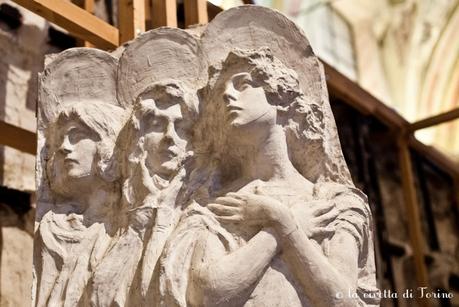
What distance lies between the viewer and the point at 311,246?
162 cm

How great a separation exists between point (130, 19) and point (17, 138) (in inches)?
33.8

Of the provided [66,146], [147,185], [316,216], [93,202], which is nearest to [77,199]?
[93,202]

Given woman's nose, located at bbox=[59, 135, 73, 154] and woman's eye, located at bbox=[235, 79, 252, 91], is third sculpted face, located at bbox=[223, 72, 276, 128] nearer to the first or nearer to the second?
woman's eye, located at bbox=[235, 79, 252, 91]

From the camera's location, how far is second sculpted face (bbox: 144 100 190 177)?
185 cm

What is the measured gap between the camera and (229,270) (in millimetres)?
1547

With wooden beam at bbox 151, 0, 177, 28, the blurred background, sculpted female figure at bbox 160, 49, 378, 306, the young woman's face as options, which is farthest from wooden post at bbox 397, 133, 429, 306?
the young woman's face

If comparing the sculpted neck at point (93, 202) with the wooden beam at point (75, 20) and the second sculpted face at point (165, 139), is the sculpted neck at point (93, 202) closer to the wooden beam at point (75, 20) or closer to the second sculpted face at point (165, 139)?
the second sculpted face at point (165, 139)

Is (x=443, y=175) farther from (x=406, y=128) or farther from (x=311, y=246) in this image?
(x=311, y=246)

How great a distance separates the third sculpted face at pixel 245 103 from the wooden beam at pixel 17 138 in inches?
62.0

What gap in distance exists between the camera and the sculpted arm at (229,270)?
1.54 metres

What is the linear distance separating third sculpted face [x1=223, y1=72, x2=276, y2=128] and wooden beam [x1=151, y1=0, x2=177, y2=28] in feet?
3.08

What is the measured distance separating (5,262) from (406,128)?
323cm

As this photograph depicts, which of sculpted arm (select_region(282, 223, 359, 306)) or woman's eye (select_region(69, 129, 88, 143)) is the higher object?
woman's eye (select_region(69, 129, 88, 143))

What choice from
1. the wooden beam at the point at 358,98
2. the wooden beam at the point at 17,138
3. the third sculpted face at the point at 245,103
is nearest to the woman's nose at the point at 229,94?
the third sculpted face at the point at 245,103
